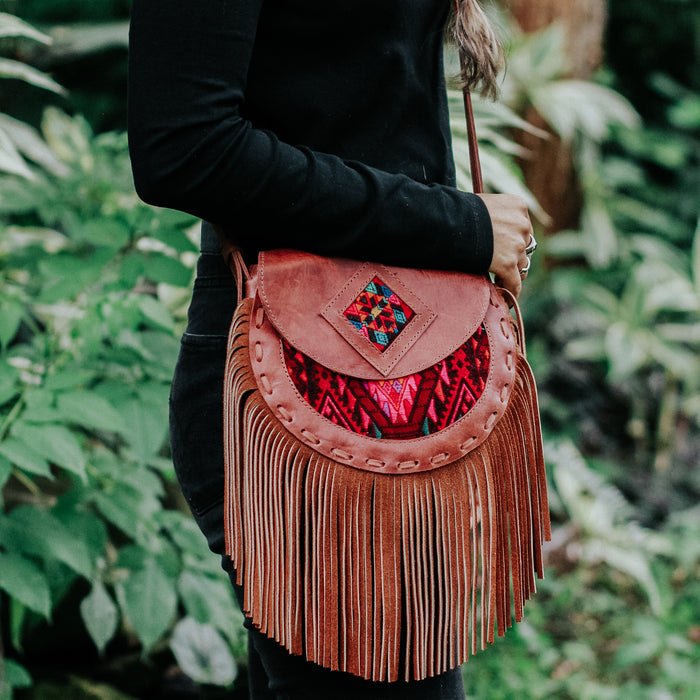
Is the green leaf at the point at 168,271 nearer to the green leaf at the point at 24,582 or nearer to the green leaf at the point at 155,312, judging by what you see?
the green leaf at the point at 155,312

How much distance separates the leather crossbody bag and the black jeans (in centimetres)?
5

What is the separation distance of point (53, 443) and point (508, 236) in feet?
2.55

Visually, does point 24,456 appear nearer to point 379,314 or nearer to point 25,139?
point 379,314

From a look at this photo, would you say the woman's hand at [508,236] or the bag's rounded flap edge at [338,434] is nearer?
the bag's rounded flap edge at [338,434]

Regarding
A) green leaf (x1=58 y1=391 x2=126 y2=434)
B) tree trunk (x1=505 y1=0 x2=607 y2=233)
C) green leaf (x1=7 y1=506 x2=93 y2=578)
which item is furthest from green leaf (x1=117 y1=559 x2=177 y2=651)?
tree trunk (x1=505 y1=0 x2=607 y2=233)

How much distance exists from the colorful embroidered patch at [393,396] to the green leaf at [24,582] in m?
0.75

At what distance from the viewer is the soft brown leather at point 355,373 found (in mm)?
815

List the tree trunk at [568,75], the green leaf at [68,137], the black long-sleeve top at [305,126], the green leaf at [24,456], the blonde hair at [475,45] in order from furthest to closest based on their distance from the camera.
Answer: the tree trunk at [568,75] → the green leaf at [68,137] → the green leaf at [24,456] → the blonde hair at [475,45] → the black long-sleeve top at [305,126]

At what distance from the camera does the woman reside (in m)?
0.77

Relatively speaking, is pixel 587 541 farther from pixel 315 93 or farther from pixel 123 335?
pixel 315 93

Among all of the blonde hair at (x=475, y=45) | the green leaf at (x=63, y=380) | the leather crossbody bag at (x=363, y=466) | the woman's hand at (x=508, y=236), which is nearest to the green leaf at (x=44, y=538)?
the green leaf at (x=63, y=380)

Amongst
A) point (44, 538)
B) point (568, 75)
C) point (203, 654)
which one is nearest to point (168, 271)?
point (44, 538)

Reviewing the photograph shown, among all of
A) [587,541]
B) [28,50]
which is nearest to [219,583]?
[587,541]

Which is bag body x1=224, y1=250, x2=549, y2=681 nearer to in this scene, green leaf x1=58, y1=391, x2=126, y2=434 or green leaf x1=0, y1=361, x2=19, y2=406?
green leaf x1=58, y1=391, x2=126, y2=434
